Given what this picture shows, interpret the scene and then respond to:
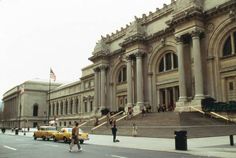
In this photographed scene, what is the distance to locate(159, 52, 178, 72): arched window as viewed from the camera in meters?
42.8

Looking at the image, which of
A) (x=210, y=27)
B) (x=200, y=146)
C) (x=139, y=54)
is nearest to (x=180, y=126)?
(x=200, y=146)

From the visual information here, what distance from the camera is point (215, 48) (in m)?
36.4

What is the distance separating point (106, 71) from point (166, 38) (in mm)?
16551

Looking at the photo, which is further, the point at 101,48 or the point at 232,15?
the point at 101,48

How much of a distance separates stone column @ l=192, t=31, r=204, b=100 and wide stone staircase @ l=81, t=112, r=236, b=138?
353 cm

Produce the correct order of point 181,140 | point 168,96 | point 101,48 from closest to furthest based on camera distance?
point 181,140 < point 168,96 < point 101,48

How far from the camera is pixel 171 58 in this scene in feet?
141

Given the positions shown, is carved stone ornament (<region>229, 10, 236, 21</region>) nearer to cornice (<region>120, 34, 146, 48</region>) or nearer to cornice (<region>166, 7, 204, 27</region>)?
cornice (<region>166, 7, 204, 27</region>)

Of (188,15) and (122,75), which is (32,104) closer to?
(122,75)

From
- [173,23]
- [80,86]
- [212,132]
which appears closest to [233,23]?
[173,23]

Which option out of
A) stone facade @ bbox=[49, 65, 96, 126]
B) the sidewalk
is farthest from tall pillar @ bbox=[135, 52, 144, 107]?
stone facade @ bbox=[49, 65, 96, 126]

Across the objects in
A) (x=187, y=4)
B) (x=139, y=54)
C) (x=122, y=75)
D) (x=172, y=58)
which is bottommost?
(x=122, y=75)

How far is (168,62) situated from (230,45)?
10524 millimetres

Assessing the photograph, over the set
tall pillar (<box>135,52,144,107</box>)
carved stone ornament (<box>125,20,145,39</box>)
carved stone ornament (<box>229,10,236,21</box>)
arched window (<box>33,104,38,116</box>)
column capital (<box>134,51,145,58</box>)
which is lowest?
arched window (<box>33,104,38,116</box>)
